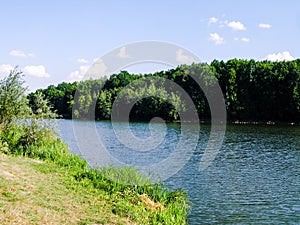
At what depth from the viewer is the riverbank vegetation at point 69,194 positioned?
930 cm

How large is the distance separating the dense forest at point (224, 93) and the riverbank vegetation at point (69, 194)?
59.3m

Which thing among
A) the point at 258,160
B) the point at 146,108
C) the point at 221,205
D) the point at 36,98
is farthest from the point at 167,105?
the point at 221,205

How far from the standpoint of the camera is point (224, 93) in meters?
87.2

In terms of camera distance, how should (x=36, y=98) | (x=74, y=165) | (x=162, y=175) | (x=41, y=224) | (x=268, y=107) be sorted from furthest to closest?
(x=268, y=107), (x=36, y=98), (x=162, y=175), (x=74, y=165), (x=41, y=224)

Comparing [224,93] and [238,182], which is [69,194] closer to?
[238,182]

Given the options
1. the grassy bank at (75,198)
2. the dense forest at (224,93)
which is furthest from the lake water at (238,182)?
the dense forest at (224,93)

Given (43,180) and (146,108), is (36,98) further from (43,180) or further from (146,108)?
(146,108)

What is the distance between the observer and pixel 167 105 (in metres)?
87.6

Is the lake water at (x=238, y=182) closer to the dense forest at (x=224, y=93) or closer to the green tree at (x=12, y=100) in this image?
the green tree at (x=12, y=100)

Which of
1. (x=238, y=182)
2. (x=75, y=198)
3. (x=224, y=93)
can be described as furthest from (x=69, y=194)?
(x=224, y=93)

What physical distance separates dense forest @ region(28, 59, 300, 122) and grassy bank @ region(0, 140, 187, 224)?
62.2m

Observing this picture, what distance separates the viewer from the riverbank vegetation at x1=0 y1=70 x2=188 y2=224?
930cm

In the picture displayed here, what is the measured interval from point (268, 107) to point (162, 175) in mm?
65167

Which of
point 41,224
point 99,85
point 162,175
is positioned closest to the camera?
point 41,224
